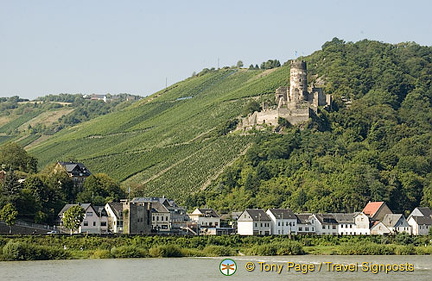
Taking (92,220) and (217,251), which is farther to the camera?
(92,220)

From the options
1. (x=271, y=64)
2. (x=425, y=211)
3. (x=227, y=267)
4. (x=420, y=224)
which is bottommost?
(x=227, y=267)

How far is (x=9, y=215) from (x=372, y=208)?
3772cm

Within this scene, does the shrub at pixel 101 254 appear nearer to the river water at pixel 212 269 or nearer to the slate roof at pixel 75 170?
the river water at pixel 212 269

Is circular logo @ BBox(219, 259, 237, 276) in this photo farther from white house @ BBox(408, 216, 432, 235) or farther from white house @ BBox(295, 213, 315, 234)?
white house @ BBox(408, 216, 432, 235)

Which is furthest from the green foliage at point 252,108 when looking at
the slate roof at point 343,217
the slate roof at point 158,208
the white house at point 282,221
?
the slate roof at point 158,208

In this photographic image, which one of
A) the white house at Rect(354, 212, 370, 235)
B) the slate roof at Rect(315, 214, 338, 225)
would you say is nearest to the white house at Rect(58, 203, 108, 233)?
the slate roof at Rect(315, 214, 338, 225)

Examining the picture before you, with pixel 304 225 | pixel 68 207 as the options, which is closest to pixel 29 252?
pixel 68 207

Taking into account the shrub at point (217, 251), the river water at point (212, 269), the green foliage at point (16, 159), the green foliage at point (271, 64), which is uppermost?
the green foliage at point (271, 64)

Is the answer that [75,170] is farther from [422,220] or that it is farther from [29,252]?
[422,220]

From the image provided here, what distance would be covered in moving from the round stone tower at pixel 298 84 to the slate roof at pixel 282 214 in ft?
103

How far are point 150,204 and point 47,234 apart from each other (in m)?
13.8

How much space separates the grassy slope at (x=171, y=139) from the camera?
119m

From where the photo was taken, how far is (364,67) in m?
152

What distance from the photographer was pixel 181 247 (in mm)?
72312
